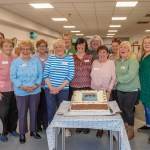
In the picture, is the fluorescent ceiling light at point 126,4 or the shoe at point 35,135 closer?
the shoe at point 35,135

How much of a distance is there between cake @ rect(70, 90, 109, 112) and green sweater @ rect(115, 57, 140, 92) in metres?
0.69

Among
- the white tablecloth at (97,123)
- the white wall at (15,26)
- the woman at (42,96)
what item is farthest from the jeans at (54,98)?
the white wall at (15,26)

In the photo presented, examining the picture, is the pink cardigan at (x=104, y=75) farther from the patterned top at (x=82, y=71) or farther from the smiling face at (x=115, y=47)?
the smiling face at (x=115, y=47)

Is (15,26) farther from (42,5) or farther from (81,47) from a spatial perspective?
(81,47)

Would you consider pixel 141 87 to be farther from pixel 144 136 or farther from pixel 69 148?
pixel 69 148

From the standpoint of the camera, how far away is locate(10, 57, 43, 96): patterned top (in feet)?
10.4

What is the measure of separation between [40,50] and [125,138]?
6.45 feet

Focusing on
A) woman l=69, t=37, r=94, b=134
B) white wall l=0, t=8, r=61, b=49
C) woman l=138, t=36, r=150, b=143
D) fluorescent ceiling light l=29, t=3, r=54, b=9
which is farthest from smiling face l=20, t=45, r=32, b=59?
white wall l=0, t=8, r=61, b=49

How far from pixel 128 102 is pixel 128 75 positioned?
0.41m

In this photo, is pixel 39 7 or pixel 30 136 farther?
pixel 39 7

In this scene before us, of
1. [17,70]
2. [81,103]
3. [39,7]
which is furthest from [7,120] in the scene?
[39,7]

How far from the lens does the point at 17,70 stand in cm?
319

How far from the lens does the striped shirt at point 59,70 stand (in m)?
3.22

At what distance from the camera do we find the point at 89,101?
8.04 feet
